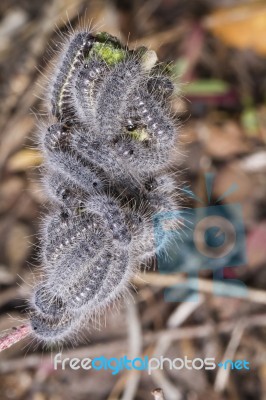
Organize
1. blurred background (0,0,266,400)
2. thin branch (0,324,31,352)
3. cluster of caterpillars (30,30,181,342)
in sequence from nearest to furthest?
cluster of caterpillars (30,30,181,342)
thin branch (0,324,31,352)
blurred background (0,0,266,400)

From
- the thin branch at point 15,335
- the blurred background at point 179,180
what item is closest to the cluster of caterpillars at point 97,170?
the thin branch at point 15,335

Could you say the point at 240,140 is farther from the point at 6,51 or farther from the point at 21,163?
the point at 6,51

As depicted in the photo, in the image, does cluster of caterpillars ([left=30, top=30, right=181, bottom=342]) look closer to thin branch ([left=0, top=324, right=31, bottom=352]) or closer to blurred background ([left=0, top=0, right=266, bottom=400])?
thin branch ([left=0, top=324, right=31, bottom=352])

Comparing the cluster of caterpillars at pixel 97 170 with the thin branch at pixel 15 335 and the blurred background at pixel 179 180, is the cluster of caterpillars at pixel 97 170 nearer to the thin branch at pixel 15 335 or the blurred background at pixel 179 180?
the thin branch at pixel 15 335

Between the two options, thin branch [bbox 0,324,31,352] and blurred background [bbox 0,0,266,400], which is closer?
thin branch [bbox 0,324,31,352]

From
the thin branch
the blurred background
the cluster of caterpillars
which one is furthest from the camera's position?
the blurred background

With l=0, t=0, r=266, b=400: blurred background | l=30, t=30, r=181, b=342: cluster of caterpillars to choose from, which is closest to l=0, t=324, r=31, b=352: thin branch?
l=30, t=30, r=181, b=342: cluster of caterpillars

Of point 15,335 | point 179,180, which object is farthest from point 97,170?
point 179,180

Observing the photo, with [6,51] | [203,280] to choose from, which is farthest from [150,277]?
[6,51]
